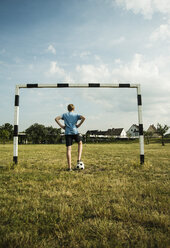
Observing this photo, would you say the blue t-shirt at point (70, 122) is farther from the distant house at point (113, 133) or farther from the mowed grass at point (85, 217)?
the distant house at point (113, 133)

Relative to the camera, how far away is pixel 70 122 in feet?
16.3

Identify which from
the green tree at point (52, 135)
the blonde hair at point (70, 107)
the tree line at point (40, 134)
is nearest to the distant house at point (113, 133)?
the green tree at point (52, 135)

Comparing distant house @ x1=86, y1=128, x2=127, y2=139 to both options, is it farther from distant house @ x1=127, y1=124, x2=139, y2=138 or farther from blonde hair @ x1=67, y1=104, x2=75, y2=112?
blonde hair @ x1=67, y1=104, x2=75, y2=112

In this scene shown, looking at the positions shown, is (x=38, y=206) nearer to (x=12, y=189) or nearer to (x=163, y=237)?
(x=12, y=189)

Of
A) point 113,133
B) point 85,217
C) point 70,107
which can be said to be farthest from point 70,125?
point 113,133

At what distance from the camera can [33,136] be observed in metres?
69.9

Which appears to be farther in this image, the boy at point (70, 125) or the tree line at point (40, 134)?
the tree line at point (40, 134)

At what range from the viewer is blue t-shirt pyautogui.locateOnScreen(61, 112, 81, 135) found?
4941 mm

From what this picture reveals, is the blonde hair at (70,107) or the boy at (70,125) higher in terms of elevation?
the blonde hair at (70,107)

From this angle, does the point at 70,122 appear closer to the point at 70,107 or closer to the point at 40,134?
the point at 70,107

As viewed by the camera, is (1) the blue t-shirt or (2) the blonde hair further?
(2) the blonde hair

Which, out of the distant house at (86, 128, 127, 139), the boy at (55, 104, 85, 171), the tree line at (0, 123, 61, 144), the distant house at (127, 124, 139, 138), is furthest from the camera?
the distant house at (127, 124, 139, 138)

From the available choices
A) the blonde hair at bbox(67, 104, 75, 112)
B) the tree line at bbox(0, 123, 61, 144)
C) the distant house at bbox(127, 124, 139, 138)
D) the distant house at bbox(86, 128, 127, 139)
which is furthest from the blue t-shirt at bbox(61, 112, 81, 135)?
the distant house at bbox(127, 124, 139, 138)

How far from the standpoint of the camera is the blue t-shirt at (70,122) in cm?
494
